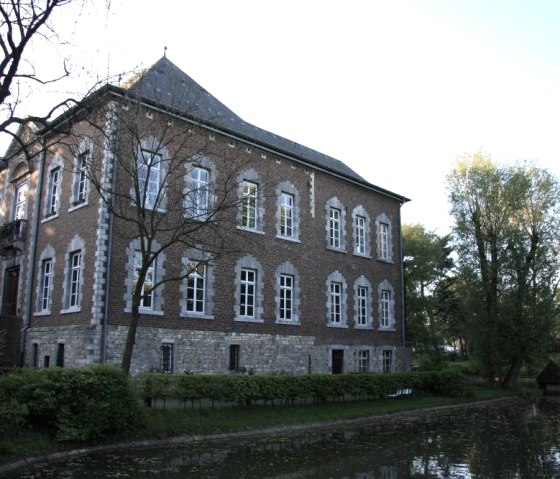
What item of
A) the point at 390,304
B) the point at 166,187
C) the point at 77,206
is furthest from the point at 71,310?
the point at 390,304

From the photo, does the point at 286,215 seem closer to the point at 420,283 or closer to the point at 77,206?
the point at 77,206

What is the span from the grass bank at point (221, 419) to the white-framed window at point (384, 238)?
32.4 feet

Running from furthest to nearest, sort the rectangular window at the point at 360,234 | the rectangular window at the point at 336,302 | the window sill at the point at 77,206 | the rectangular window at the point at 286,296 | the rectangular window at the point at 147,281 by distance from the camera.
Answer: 1. the rectangular window at the point at 360,234
2. the rectangular window at the point at 336,302
3. the rectangular window at the point at 286,296
4. the window sill at the point at 77,206
5. the rectangular window at the point at 147,281

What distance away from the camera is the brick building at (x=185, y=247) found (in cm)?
1667

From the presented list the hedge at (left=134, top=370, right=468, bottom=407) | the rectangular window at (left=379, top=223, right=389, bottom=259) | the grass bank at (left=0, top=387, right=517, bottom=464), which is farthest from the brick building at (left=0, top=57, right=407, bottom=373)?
the grass bank at (left=0, top=387, right=517, bottom=464)

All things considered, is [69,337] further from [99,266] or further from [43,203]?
[43,203]

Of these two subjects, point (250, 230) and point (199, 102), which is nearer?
point (250, 230)

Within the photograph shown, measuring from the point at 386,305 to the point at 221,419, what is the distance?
53.3 feet

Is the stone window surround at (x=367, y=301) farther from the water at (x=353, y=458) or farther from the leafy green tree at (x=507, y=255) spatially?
the water at (x=353, y=458)

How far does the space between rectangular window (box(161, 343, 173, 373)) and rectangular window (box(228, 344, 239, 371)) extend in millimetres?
2613

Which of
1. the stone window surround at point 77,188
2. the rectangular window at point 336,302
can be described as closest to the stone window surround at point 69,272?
the stone window surround at point 77,188

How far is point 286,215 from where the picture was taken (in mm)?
23922

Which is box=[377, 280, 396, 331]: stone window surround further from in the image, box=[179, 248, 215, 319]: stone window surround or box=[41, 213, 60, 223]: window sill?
box=[41, 213, 60, 223]: window sill

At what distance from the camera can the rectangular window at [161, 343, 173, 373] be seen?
18.2 metres
